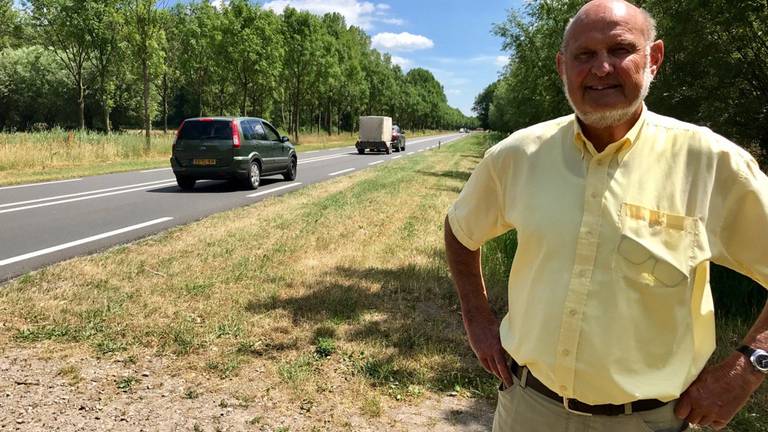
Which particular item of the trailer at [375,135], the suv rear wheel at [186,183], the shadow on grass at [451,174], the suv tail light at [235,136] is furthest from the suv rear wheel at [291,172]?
the trailer at [375,135]

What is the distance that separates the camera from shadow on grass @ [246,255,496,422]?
3.58 meters

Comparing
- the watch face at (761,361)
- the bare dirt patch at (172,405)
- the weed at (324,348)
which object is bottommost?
the bare dirt patch at (172,405)

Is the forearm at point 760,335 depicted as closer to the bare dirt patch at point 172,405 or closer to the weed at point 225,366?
the bare dirt patch at point 172,405

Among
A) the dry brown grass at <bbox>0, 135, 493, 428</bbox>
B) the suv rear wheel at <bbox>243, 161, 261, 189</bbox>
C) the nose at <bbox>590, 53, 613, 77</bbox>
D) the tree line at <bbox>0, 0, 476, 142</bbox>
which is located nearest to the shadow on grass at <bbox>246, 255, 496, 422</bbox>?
the dry brown grass at <bbox>0, 135, 493, 428</bbox>

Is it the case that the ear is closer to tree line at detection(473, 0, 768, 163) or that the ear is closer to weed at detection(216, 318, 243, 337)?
weed at detection(216, 318, 243, 337)

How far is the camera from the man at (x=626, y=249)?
54.3 inches

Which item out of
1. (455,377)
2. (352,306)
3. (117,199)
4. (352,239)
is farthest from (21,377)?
(117,199)

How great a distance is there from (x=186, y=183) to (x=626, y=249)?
521 inches

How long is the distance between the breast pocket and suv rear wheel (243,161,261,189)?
12731 millimetres

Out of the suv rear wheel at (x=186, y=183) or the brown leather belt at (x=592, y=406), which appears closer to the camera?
the brown leather belt at (x=592, y=406)

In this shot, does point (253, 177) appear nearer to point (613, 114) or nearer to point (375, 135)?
point (613, 114)

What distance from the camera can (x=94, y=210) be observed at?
32.4 feet

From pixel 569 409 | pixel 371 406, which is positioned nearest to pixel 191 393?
pixel 371 406

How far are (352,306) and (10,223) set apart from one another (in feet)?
21.6
